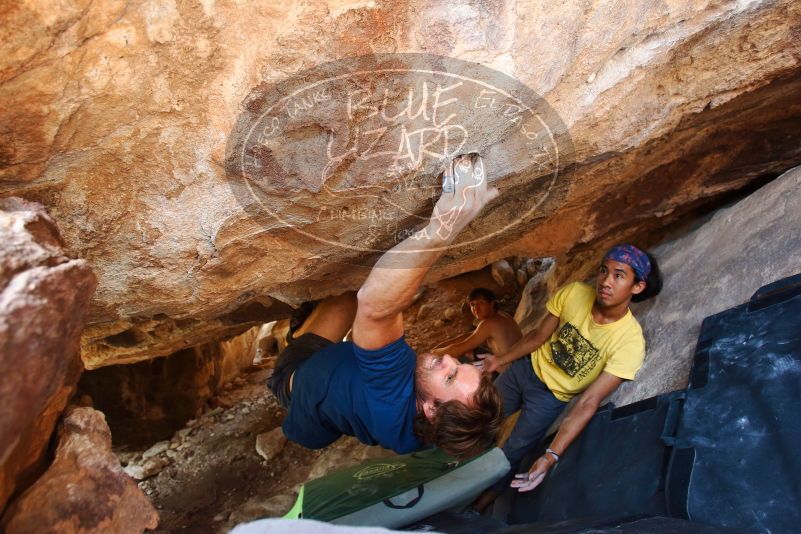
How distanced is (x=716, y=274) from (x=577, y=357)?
694 millimetres

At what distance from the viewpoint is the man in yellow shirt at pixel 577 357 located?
234cm

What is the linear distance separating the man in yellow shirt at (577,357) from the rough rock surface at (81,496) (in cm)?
164

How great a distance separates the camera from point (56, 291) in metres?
0.97

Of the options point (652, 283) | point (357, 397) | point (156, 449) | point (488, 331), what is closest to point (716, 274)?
point (652, 283)

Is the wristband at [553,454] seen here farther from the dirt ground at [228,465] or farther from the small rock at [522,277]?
the small rock at [522,277]

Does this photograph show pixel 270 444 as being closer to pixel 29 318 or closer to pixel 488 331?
pixel 488 331

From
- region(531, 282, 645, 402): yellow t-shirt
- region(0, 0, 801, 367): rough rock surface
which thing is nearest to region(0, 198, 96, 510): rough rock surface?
region(0, 0, 801, 367): rough rock surface

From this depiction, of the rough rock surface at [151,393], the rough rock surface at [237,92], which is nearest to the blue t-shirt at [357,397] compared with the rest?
the rough rock surface at [237,92]

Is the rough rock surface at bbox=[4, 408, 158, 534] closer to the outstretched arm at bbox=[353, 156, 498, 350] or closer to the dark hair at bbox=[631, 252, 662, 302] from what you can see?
the outstretched arm at bbox=[353, 156, 498, 350]

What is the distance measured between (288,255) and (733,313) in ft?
5.53

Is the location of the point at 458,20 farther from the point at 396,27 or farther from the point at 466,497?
the point at 466,497

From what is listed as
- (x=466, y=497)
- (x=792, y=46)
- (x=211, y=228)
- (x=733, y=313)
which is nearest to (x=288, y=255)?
(x=211, y=228)

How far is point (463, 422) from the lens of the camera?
6.57ft

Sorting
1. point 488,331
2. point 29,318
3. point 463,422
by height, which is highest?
A: point 29,318
